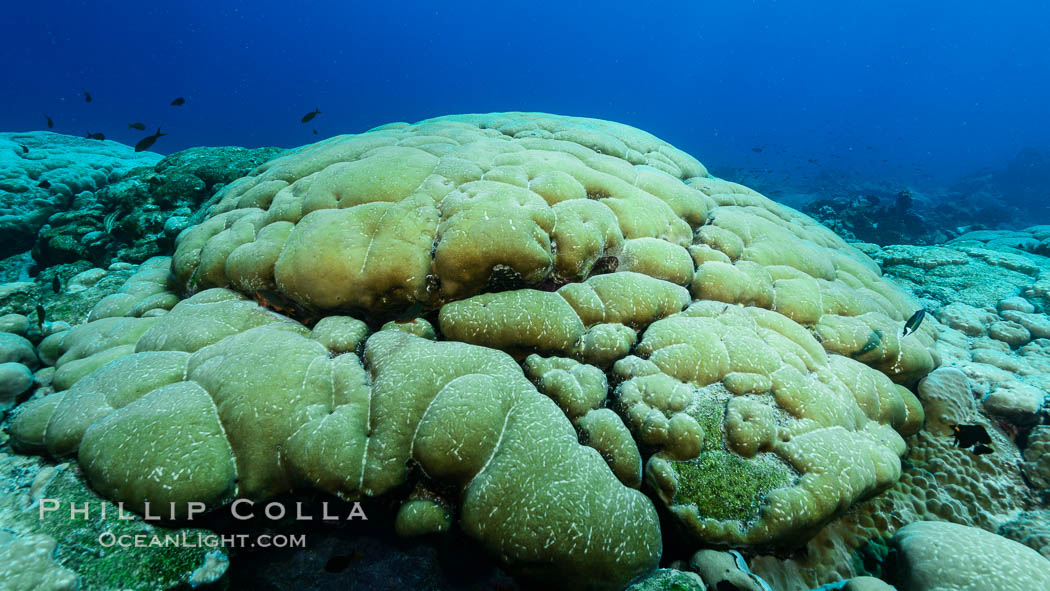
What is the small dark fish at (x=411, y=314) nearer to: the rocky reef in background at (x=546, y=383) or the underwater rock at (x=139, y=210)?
the rocky reef in background at (x=546, y=383)

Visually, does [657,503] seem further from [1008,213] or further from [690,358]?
[1008,213]

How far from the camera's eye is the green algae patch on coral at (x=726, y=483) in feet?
9.82

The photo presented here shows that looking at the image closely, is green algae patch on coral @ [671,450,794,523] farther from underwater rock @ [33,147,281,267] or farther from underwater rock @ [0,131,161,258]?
underwater rock @ [0,131,161,258]

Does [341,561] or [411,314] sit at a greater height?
[411,314]

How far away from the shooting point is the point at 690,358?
367 centimetres

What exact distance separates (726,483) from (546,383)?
163 centimetres

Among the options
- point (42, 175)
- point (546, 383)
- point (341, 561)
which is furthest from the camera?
point (42, 175)

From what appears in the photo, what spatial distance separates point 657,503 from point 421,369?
7.23 ft

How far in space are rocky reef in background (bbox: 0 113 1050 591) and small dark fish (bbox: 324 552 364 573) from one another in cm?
20

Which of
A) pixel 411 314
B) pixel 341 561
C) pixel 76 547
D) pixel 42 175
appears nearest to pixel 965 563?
pixel 341 561

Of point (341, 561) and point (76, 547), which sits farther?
point (341, 561)

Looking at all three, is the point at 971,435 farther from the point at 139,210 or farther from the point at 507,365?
the point at 139,210

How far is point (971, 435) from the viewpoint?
3727mm

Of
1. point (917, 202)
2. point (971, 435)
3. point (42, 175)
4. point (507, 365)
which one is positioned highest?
point (917, 202)
